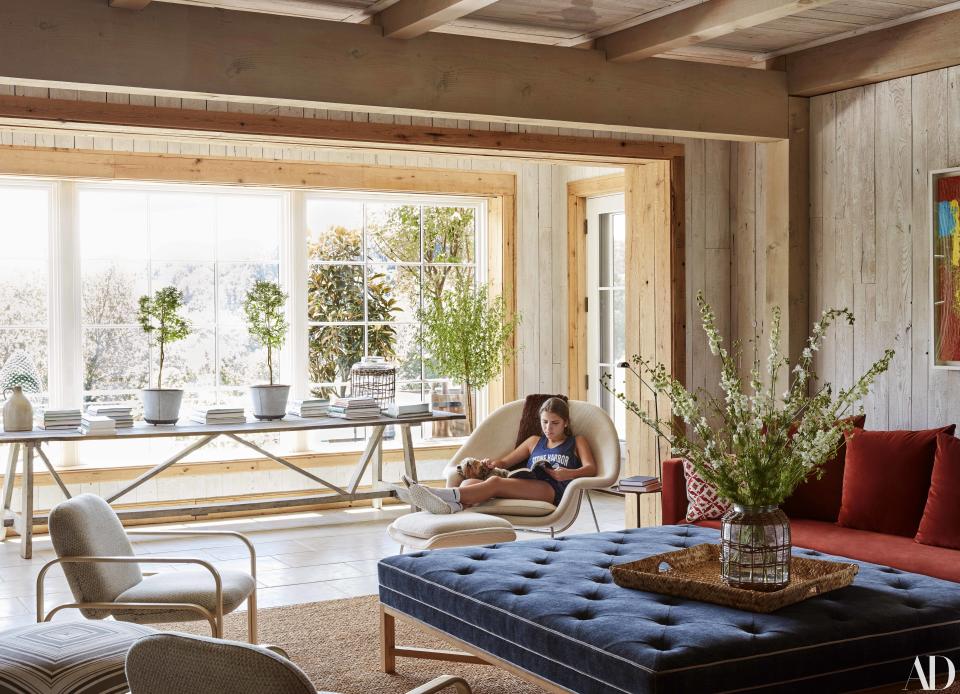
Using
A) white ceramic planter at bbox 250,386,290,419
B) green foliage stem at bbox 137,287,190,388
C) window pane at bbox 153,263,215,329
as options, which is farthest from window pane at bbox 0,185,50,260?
white ceramic planter at bbox 250,386,290,419

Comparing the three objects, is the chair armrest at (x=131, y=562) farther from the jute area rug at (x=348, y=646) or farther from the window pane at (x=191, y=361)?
the window pane at (x=191, y=361)

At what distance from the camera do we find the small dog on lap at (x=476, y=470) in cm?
595

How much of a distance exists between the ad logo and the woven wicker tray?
0.34 meters

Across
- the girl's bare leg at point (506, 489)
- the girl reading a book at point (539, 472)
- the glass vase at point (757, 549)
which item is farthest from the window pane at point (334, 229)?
the glass vase at point (757, 549)

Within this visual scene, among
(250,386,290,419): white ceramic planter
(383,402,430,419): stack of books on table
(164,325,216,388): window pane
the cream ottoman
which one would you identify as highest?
(164,325,216,388): window pane

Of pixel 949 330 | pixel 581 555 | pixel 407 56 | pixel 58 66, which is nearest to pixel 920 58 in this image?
pixel 949 330

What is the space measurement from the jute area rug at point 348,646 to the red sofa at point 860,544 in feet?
4.39

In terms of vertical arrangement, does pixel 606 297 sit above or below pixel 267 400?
above

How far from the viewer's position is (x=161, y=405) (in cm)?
661

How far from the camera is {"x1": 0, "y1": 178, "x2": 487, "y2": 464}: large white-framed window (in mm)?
7219

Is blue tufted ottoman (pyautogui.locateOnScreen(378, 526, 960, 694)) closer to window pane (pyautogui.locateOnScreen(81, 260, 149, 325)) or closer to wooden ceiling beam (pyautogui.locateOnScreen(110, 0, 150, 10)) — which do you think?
wooden ceiling beam (pyautogui.locateOnScreen(110, 0, 150, 10))

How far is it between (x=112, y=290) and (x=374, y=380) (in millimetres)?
1848

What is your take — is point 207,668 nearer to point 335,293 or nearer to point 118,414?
point 118,414

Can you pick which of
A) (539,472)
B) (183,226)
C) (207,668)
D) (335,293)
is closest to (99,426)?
(183,226)
